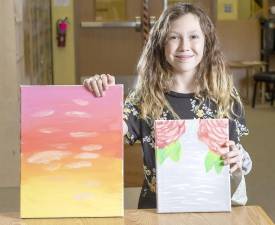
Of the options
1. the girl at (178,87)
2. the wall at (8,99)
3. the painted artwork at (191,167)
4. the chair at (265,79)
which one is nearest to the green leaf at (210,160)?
the painted artwork at (191,167)

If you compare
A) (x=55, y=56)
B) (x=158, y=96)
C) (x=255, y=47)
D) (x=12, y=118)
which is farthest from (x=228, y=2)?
(x=158, y=96)

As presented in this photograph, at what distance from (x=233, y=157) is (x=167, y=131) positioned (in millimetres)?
163

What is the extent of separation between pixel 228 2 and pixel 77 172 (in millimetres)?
6531

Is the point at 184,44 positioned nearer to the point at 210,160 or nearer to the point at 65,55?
the point at 210,160

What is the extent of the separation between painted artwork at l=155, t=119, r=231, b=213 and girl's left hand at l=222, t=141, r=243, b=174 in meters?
0.01

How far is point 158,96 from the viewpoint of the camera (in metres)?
1.57

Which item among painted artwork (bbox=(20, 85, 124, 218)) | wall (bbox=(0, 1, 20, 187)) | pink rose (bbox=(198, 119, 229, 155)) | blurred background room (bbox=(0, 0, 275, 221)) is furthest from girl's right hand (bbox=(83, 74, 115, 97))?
wall (bbox=(0, 1, 20, 187))

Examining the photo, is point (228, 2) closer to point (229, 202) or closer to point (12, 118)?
point (12, 118)

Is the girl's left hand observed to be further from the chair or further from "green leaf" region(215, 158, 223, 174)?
the chair

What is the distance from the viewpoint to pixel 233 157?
1.30m

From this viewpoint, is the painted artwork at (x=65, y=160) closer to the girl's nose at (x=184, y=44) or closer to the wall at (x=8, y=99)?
the girl's nose at (x=184, y=44)

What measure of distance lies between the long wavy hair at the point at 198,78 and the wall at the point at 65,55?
5.07m

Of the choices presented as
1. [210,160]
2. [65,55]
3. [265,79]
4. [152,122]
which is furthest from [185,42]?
[265,79]

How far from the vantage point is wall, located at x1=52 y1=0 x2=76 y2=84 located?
21.4ft
